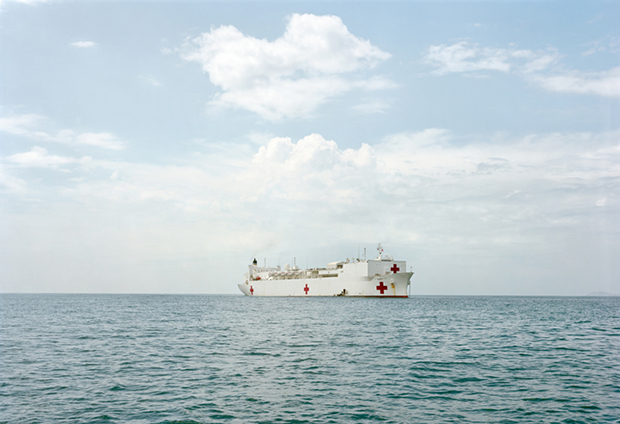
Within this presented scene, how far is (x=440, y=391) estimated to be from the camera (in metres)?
12.0

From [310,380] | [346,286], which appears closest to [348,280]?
[346,286]

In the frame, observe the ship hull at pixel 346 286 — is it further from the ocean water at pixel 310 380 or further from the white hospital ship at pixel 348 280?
the ocean water at pixel 310 380

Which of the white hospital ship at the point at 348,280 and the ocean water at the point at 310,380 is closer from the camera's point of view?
the ocean water at the point at 310,380

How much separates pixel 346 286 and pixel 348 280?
4.60 ft

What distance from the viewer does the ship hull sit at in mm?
67438

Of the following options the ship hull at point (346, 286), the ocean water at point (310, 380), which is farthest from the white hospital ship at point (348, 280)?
the ocean water at point (310, 380)

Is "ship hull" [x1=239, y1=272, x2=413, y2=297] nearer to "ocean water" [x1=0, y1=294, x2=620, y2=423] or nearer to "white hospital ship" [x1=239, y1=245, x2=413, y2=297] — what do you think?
"white hospital ship" [x1=239, y1=245, x2=413, y2=297]

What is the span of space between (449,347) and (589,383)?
7.33 meters

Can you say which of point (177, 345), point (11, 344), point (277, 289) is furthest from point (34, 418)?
point (277, 289)

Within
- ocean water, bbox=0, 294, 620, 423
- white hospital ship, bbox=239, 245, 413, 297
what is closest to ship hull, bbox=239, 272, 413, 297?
white hospital ship, bbox=239, 245, 413, 297

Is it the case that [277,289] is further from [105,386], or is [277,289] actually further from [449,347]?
[105,386]

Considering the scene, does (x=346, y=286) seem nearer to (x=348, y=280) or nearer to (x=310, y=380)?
(x=348, y=280)

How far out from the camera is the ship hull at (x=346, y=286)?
67.4m

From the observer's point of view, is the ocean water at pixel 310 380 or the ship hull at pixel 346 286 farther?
the ship hull at pixel 346 286
